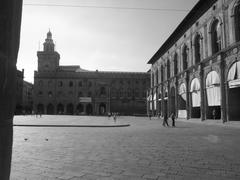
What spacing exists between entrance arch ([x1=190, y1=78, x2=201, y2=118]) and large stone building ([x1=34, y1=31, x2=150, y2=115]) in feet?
140

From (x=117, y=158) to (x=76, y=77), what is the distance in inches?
2644

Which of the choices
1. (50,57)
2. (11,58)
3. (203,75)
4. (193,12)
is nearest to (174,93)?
(203,75)

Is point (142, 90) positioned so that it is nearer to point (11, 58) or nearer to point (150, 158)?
point (150, 158)

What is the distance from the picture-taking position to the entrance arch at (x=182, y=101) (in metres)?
31.0

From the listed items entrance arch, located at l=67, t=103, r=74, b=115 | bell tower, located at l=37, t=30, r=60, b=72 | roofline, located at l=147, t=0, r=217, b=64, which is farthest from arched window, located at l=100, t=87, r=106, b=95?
roofline, located at l=147, t=0, r=217, b=64

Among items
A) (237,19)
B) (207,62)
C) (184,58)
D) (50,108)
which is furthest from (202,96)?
(50,108)

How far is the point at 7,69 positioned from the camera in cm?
174

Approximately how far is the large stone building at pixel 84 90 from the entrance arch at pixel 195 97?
42668 mm

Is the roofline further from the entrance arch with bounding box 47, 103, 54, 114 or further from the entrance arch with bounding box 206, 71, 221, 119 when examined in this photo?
the entrance arch with bounding box 47, 103, 54, 114

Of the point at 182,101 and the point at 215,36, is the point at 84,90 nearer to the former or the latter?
the point at 182,101

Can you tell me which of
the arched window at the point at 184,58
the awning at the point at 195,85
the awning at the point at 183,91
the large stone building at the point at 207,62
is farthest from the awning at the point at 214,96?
the arched window at the point at 184,58

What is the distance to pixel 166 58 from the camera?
41.3 metres

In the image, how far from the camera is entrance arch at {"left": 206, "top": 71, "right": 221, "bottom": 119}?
883 inches

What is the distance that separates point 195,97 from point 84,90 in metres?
48.6
